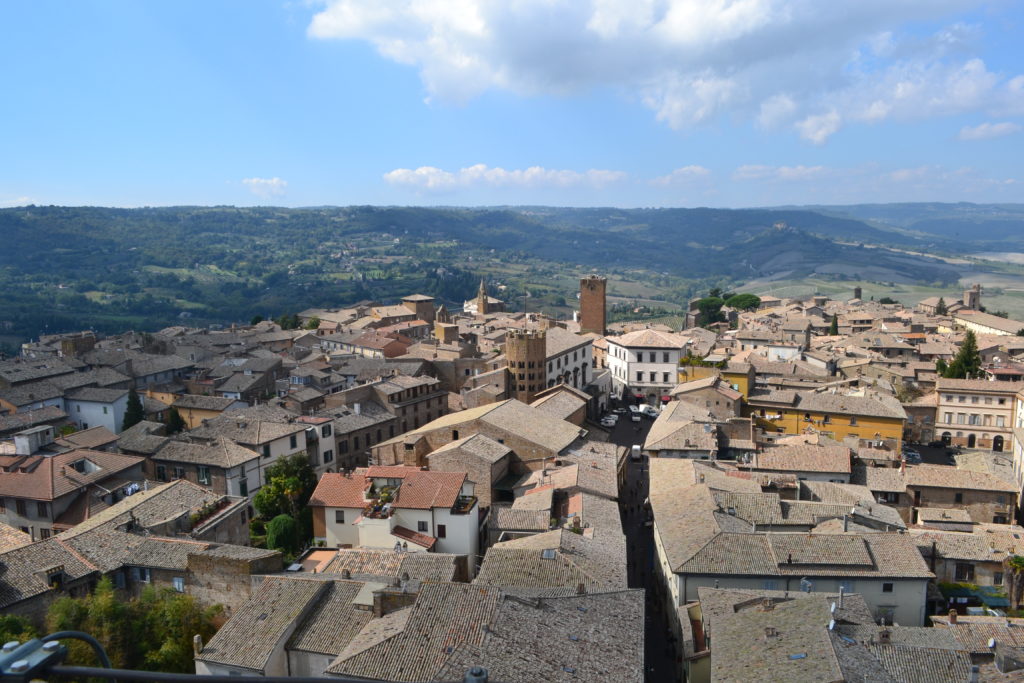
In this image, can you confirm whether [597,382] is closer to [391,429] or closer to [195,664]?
[391,429]

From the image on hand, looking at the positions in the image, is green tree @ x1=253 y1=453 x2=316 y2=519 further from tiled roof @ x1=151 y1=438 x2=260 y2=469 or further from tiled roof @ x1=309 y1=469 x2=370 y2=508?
tiled roof @ x1=309 y1=469 x2=370 y2=508

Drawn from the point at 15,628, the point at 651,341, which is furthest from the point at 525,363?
the point at 15,628

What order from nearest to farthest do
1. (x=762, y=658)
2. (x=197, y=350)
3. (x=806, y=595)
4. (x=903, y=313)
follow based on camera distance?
(x=762, y=658) < (x=806, y=595) < (x=197, y=350) < (x=903, y=313)

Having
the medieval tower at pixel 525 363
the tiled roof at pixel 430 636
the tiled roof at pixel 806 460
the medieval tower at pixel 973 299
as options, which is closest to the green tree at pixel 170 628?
the tiled roof at pixel 430 636

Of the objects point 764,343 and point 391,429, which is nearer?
point 391,429

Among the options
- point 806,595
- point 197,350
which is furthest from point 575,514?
point 197,350

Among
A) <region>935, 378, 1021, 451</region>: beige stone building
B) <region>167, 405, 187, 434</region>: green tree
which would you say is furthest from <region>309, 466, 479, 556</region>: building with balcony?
<region>935, 378, 1021, 451</region>: beige stone building

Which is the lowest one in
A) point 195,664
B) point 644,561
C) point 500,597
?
point 644,561
